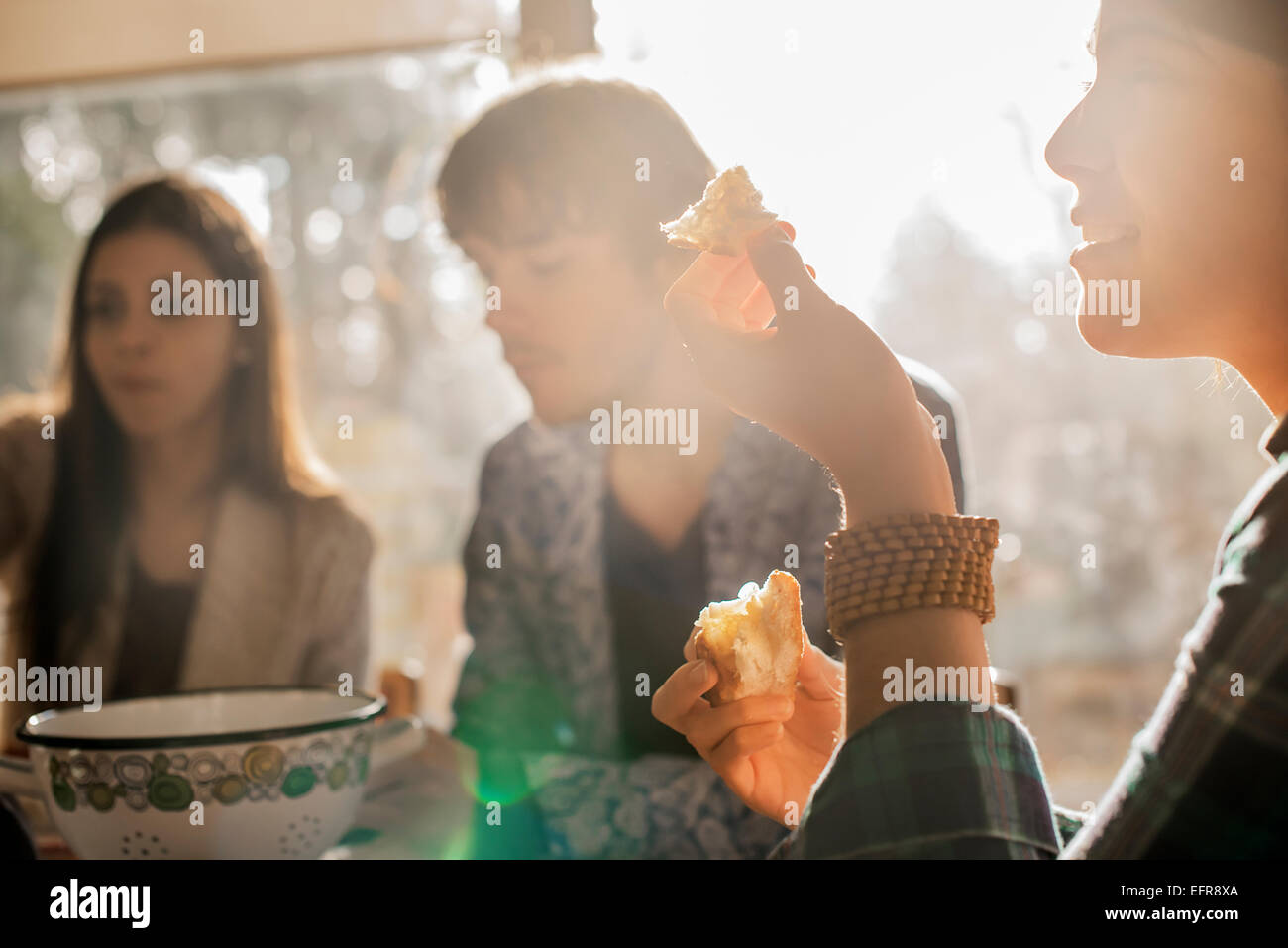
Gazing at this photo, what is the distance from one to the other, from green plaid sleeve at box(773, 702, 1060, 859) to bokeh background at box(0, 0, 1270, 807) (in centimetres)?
74

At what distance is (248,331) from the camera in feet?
5.00

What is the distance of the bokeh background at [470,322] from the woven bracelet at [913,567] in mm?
697

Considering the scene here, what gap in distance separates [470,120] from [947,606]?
0.98 m

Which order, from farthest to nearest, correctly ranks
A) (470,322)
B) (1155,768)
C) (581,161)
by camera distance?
(470,322)
(581,161)
(1155,768)

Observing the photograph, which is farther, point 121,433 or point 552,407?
point 121,433

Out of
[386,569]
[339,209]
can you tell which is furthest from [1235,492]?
[339,209]

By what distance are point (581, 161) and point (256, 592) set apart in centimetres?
80

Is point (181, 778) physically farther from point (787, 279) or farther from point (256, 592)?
point (256, 592)

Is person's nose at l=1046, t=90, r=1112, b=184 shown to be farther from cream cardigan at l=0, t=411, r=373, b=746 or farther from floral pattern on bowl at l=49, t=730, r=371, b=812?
cream cardigan at l=0, t=411, r=373, b=746

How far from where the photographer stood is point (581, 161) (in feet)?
3.73

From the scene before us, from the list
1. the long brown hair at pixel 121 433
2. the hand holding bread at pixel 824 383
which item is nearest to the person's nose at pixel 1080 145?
the hand holding bread at pixel 824 383

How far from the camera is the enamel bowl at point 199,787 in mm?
577

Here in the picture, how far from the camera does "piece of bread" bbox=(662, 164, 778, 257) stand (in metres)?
0.54

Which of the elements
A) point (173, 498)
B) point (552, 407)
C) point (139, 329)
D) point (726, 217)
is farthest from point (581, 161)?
point (173, 498)
